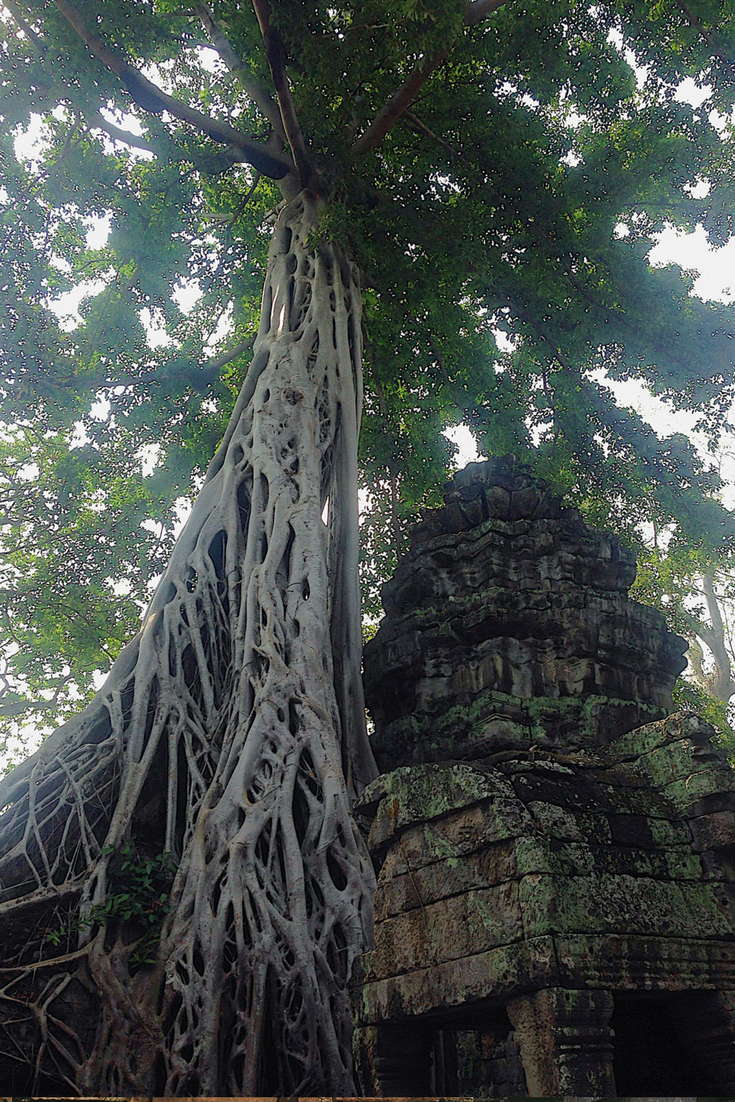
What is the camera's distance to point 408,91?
5879 mm

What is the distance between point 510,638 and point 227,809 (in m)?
2.25

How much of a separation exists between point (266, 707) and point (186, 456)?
5.43 metres

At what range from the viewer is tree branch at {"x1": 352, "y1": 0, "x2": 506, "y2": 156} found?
5.40m

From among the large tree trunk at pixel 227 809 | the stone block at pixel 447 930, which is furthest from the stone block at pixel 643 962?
the large tree trunk at pixel 227 809

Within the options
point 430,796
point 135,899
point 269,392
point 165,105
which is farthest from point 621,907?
point 165,105

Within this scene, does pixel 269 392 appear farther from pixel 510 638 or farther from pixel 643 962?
pixel 643 962

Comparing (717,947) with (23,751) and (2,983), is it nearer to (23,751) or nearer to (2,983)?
(2,983)

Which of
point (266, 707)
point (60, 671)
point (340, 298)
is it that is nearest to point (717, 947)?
point (266, 707)

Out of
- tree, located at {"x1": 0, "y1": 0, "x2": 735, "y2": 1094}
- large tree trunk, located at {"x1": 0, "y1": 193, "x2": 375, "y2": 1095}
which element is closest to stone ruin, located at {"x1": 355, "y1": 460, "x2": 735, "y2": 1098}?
large tree trunk, located at {"x1": 0, "y1": 193, "x2": 375, "y2": 1095}

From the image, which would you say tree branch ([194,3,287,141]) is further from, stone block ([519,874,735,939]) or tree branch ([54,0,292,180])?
stone block ([519,874,735,939])

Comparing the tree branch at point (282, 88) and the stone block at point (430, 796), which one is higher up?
the tree branch at point (282, 88)

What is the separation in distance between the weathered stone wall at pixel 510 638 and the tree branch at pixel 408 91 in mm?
2742

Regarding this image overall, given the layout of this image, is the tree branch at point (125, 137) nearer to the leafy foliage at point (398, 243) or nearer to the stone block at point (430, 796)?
the leafy foliage at point (398, 243)

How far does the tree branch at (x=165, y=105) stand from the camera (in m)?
5.63
